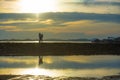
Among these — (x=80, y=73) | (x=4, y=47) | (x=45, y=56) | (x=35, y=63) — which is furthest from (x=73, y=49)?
(x=80, y=73)

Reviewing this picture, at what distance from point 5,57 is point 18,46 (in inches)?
132

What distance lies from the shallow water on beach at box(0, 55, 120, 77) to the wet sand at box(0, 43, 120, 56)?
1306 mm

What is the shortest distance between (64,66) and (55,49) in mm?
7943

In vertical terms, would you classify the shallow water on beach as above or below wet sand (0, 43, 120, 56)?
below

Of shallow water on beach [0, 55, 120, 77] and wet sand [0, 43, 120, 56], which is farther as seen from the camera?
wet sand [0, 43, 120, 56]

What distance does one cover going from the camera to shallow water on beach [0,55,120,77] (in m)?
22.4

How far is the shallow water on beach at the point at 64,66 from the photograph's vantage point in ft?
73.6

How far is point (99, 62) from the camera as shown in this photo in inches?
1088

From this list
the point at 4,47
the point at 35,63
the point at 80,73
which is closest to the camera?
the point at 80,73

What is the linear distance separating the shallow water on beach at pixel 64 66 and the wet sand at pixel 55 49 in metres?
1.31

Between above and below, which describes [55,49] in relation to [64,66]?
above

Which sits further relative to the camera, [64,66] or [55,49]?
[55,49]

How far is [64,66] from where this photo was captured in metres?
25.6

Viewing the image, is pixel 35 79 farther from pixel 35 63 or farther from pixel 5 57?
pixel 5 57
